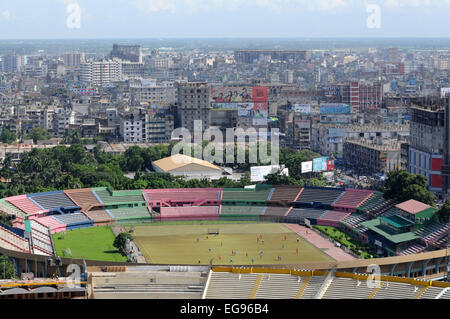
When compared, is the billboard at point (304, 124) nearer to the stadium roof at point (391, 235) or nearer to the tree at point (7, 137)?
the tree at point (7, 137)

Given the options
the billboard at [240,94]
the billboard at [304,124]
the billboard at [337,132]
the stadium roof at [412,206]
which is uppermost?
the billboard at [240,94]

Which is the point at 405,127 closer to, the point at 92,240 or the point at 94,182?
the point at 94,182

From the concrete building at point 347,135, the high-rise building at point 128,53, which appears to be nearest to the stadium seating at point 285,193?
the concrete building at point 347,135

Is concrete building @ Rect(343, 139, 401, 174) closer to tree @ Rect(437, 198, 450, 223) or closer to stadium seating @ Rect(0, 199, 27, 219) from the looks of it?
tree @ Rect(437, 198, 450, 223)

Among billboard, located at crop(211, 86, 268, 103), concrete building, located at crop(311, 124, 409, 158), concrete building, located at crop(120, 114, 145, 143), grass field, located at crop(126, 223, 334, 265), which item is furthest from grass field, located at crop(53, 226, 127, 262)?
billboard, located at crop(211, 86, 268, 103)

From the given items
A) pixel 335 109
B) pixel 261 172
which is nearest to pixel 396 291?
pixel 261 172
